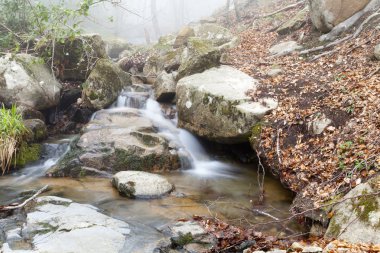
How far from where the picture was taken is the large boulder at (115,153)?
8836 mm

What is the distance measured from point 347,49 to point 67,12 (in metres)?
7.61

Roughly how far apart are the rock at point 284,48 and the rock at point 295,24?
126 cm

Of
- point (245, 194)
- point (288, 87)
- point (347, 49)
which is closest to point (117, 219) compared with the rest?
point (245, 194)

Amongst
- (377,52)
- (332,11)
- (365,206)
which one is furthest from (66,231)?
(332,11)

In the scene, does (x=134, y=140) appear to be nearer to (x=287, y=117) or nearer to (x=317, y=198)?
(x=287, y=117)

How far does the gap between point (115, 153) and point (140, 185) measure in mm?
1916

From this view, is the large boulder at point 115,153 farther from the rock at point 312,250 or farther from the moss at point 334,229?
the rock at point 312,250

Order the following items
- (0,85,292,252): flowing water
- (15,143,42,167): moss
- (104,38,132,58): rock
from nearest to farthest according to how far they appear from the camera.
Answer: (0,85,292,252): flowing water < (15,143,42,167): moss < (104,38,132,58): rock

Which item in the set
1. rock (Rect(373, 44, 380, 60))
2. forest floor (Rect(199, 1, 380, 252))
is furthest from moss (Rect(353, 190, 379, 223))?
rock (Rect(373, 44, 380, 60))

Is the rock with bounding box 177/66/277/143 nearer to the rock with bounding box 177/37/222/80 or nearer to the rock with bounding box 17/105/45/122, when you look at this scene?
the rock with bounding box 177/37/222/80

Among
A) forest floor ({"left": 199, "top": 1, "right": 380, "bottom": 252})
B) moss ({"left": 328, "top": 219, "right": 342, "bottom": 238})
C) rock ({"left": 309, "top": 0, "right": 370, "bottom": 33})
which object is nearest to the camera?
moss ({"left": 328, "top": 219, "right": 342, "bottom": 238})

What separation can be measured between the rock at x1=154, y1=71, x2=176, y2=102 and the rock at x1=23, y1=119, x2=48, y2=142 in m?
3.83

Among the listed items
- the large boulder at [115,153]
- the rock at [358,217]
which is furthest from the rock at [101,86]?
the rock at [358,217]

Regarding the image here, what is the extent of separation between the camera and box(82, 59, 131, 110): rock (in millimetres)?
11680
